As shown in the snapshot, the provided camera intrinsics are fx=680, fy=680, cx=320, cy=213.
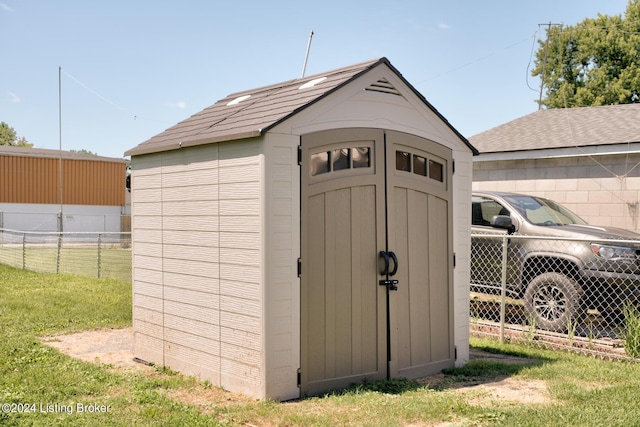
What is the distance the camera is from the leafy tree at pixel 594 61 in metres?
32.8

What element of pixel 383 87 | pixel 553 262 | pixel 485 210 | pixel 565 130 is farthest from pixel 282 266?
pixel 565 130

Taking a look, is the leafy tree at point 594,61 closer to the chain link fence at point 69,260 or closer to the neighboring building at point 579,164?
the neighboring building at point 579,164

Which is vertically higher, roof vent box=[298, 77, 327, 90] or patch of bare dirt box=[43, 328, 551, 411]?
roof vent box=[298, 77, 327, 90]

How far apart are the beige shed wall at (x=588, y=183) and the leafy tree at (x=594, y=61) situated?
2036 cm

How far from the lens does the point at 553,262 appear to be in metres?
8.95

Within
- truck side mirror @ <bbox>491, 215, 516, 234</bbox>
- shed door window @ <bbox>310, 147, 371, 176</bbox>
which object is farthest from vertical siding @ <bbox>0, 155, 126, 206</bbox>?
shed door window @ <bbox>310, 147, 371, 176</bbox>

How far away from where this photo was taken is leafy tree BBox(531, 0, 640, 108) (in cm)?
3281

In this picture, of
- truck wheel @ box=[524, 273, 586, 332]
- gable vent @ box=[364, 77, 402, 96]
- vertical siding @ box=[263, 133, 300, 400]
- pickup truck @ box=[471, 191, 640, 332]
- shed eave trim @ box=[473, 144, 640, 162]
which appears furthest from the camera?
shed eave trim @ box=[473, 144, 640, 162]

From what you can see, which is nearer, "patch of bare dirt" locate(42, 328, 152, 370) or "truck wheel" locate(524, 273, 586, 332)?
"patch of bare dirt" locate(42, 328, 152, 370)

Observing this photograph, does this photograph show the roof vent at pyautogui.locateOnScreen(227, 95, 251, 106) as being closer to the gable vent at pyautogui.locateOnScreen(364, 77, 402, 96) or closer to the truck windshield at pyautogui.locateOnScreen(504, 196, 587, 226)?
the gable vent at pyautogui.locateOnScreen(364, 77, 402, 96)

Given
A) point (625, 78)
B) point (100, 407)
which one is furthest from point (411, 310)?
point (625, 78)

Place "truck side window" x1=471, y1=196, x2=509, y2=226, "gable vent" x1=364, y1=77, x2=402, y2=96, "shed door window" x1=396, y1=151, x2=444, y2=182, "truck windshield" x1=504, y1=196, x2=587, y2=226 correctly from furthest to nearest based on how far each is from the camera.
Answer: "truck side window" x1=471, y1=196, x2=509, y2=226
"truck windshield" x1=504, y1=196, x2=587, y2=226
"shed door window" x1=396, y1=151, x2=444, y2=182
"gable vent" x1=364, y1=77, x2=402, y2=96

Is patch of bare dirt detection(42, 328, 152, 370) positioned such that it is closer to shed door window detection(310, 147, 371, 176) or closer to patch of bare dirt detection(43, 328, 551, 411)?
patch of bare dirt detection(43, 328, 551, 411)

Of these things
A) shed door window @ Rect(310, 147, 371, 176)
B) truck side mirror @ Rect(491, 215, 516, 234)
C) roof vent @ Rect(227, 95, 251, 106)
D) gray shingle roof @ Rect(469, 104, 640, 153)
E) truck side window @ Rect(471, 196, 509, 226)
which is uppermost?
gray shingle roof @ Rect(469, 104, 640, 153)
